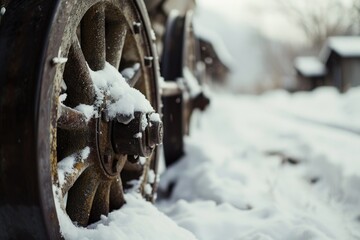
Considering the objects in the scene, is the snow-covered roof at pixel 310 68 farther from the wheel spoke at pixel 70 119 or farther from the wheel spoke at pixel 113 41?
the wheel spoke at pixel 70 119

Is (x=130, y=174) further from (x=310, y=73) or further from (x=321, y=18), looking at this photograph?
(x=321, y=18)

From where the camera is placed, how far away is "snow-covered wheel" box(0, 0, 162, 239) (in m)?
0.99

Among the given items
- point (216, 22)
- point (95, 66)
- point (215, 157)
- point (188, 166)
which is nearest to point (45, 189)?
point (95, 66)

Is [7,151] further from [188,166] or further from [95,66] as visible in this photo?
[188,166]

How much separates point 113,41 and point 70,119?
1.81 feet

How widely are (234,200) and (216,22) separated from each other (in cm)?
8187

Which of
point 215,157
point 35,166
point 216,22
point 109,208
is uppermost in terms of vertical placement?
point 35,166

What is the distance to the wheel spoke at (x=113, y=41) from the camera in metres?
1.67

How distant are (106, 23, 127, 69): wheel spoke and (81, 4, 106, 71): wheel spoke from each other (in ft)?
0.50

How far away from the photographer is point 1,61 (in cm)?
103

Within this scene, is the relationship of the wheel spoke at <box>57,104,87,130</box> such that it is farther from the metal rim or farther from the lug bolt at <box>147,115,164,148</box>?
the lug bolt at <box>147,115,164,148</box>

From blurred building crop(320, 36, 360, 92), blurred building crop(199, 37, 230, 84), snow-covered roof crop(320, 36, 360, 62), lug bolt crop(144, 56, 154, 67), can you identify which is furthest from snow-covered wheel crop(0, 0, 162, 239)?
snow-covered roof crop(320, 36, 360, 62)

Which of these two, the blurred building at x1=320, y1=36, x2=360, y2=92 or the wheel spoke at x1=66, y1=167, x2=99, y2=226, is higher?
the wheel spoke at x1=66, y1=167, x2=99, y2=226

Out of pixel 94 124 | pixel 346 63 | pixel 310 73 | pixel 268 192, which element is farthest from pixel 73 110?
pixel 310 73
